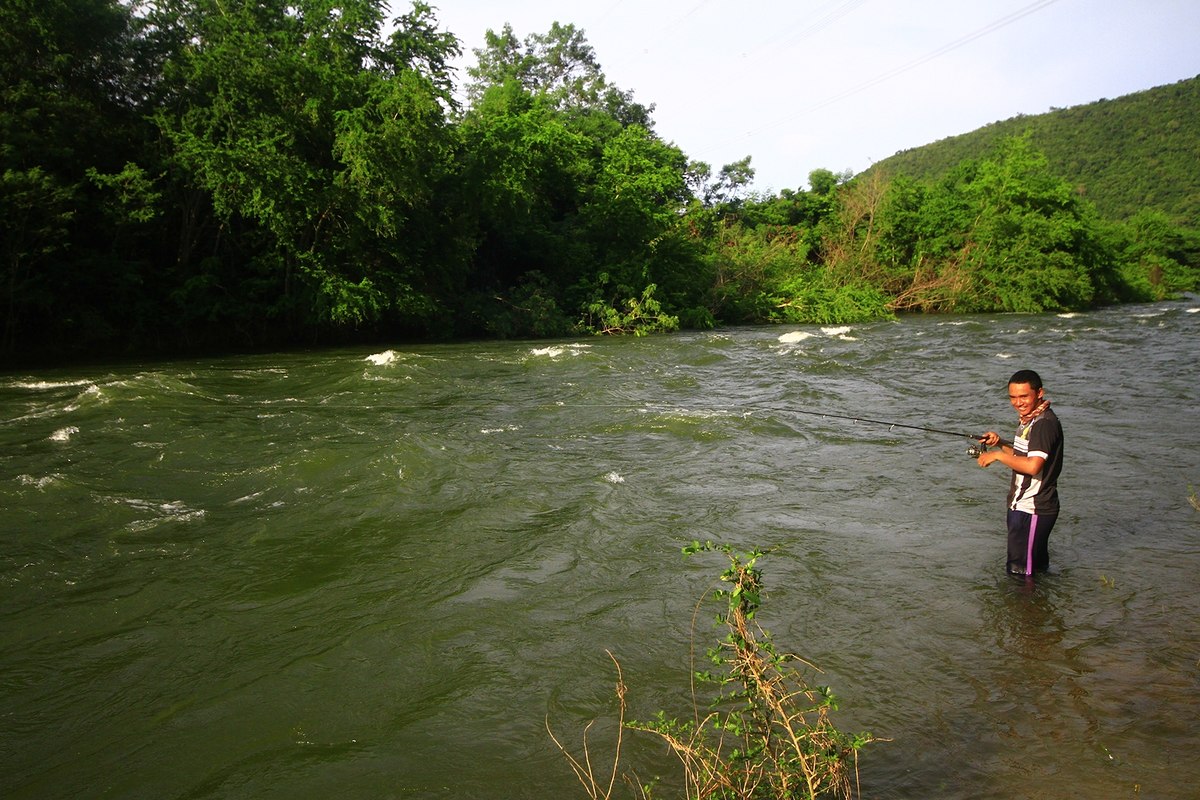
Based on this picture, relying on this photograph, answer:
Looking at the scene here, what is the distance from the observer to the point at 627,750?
397cm

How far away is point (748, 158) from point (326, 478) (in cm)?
4229

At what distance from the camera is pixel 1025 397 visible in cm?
541

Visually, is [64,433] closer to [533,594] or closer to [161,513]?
[161,513]

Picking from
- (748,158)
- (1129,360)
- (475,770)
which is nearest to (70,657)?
(475,770)

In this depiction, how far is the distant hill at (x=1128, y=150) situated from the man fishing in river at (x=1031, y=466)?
257 ft

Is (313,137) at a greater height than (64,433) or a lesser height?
greater

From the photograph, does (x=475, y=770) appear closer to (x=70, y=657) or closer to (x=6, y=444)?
(x=70, y=657)

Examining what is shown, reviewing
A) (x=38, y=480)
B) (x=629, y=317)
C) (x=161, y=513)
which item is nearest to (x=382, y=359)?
(x=38, y=480)

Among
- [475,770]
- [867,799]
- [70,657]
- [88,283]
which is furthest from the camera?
[88,283]

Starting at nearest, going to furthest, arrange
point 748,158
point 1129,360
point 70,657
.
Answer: point 70,657
point 1129,360
point 748,158

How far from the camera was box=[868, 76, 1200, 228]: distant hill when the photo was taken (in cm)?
8244

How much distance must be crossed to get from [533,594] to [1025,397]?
3.71 m

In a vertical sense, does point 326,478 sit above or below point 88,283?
below

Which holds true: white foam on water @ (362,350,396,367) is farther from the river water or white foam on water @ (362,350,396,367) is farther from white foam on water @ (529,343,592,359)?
the river water
